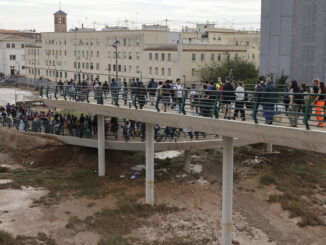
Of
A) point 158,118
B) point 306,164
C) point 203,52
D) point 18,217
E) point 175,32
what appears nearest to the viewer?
point 158,118

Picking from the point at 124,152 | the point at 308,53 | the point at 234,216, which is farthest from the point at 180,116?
the point at 308,53

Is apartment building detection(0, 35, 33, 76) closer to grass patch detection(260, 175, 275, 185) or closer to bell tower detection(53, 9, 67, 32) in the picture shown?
bell tower detection(53, 9, 67, 32)

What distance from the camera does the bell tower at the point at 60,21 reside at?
92.8 metres

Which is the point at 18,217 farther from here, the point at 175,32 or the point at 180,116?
the point at 175,32

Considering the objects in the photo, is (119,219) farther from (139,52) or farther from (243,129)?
(139,52)

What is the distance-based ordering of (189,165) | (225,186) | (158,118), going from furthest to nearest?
(189,165)
(158,118)
(225,186)

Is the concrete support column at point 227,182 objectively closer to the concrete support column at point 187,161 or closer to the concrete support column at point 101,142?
the concrete support column at point 101,142

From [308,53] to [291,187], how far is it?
10.6m

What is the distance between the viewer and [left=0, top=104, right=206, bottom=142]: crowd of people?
25.6 metres

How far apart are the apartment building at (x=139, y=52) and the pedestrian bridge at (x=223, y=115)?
33016 mm

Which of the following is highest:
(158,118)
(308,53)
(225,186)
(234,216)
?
(308,53)

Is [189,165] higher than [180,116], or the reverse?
[180,116]

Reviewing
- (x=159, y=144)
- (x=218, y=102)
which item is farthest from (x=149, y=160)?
(x=218, y=102)

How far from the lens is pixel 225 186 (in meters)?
17.3
